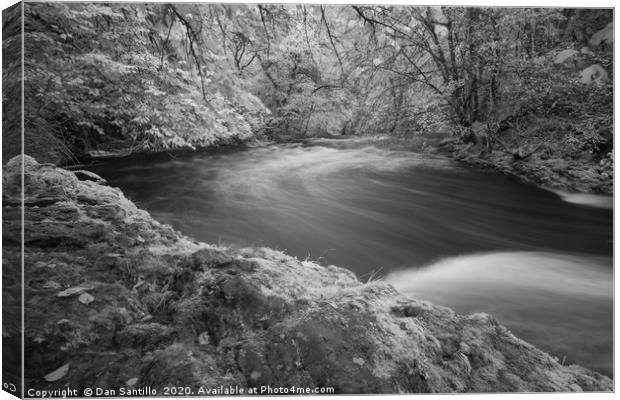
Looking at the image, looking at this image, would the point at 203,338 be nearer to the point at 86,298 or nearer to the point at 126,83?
the point at 86,298

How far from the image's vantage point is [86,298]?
1945mm

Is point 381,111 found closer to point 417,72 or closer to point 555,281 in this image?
point 417,72

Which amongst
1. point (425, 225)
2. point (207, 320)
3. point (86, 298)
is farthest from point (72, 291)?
point (425, 225)

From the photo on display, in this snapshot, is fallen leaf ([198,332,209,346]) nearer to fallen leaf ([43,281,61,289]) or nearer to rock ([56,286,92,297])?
rock ([56,286,92,297])

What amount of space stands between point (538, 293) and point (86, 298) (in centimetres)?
216

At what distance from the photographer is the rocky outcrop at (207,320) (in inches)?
73.5

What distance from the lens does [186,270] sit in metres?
2.10

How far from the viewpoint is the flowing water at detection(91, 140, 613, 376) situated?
210 cm

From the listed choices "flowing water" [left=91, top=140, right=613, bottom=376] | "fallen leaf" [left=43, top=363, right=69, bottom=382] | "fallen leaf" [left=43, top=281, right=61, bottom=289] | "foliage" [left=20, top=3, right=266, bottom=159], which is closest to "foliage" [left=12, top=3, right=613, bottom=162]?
"foliage" [left=20, top=3, right=266, bottom=159]

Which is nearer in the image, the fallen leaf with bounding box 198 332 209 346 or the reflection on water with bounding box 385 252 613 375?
the fallen leaf with bounding box 198 332 209 346

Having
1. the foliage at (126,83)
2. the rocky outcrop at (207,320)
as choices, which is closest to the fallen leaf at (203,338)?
the rocky outcrop at (207,320)

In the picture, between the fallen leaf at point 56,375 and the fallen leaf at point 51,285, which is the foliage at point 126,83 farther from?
the fallen leaf at point 56,375

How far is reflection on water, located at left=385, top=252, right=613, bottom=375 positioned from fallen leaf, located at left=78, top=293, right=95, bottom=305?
1401mm

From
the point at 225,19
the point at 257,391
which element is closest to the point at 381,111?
the point at 225,19
